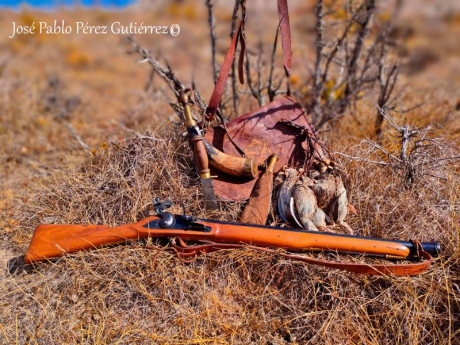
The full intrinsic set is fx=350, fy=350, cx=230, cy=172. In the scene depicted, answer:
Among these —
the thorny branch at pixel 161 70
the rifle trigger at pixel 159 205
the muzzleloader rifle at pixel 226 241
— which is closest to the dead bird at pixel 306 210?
the muzzleloader rifle at pixel 226 241

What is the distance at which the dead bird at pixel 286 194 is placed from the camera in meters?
2.55

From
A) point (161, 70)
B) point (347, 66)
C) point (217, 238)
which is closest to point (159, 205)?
point (217, 238)

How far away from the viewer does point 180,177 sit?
2855 millimetres

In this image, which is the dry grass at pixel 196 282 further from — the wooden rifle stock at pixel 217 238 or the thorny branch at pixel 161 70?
the thorny branch at pixel 161 70

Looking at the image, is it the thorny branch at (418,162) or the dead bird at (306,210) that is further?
the thorny branch at (418,162)

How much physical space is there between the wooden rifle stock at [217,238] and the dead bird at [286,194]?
27 centimetres

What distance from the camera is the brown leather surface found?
2850 millimetres

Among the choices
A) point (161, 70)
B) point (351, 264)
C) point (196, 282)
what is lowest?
point (196, 282)

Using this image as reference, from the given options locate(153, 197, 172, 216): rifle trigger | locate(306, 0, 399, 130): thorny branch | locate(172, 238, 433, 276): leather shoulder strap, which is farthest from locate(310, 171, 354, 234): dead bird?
locate(306, 0, 399, 130): thorny branch

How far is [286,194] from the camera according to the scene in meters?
2.58

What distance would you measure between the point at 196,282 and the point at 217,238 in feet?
1.04

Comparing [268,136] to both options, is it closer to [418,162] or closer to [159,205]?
[159,205]

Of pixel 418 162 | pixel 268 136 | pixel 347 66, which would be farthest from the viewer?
pixel 347 66

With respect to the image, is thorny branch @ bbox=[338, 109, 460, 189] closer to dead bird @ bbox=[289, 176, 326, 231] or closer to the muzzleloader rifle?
dead bird @ bbox=[289, 176, 326, 231]
